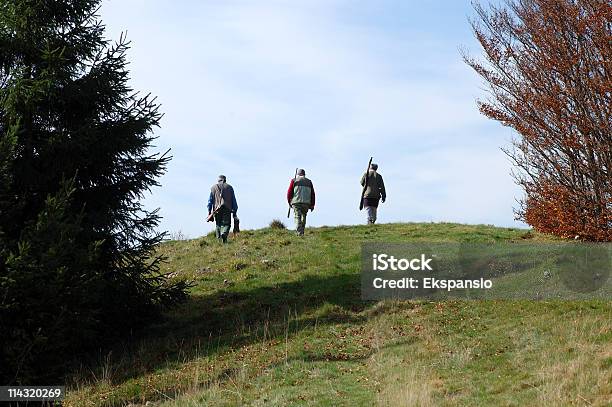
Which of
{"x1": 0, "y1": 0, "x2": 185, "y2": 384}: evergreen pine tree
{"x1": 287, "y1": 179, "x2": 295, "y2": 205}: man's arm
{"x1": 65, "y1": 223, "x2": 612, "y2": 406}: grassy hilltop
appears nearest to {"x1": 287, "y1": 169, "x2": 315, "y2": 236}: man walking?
{"x1": 287, "y1": 179, "x2": 295, "y2": 205}: man's arm

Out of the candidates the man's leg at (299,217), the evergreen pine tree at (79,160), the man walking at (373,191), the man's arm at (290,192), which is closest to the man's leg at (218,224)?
the man's arm at (290,192)

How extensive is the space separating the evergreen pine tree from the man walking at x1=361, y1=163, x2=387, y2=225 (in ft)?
38.7

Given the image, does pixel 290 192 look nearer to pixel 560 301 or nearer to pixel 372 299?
pixel 372 299

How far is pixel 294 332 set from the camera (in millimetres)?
14695

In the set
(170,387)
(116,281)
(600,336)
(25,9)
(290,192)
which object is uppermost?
(25,9)

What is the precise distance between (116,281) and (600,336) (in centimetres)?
980

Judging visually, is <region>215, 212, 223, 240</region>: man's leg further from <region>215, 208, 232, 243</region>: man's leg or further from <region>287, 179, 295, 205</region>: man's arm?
<region>287, 179, 295, 205</region>: man's arm

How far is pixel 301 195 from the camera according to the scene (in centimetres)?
2377

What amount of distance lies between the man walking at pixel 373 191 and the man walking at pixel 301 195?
3204 mm

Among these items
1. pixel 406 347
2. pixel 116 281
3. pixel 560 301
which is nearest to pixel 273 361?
pixel 406 347

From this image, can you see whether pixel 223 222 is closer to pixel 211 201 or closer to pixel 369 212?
pixel 211 201

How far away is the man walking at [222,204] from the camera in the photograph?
23.8 metres

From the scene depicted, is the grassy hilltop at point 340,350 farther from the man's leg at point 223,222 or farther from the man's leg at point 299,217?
the man's leg at point 223,222

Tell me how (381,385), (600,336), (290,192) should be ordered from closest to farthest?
(381,385) < (600,336) < (290,192)
